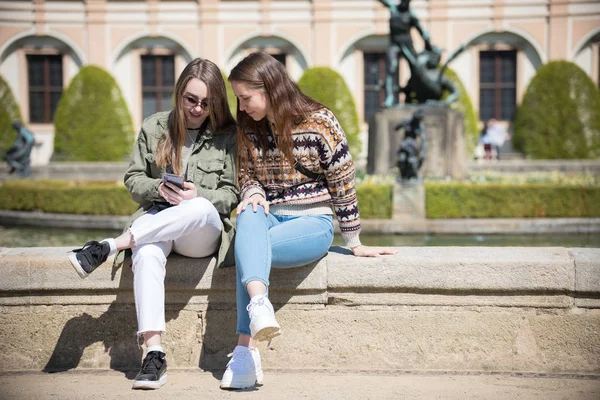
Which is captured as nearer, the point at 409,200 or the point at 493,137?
the point at 409,200

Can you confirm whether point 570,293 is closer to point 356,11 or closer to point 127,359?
point 127,359

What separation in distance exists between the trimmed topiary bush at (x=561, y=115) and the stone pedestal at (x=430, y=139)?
30.1 feet

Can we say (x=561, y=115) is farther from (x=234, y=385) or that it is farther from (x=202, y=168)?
(x=234, y=385)

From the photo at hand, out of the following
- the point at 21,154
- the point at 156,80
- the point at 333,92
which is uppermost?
the point at 156,80

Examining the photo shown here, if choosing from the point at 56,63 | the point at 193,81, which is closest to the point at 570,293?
the point at 193,81

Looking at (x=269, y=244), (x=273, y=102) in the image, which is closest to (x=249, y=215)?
(x=269, y=244)

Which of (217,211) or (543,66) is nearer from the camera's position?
(217,211)

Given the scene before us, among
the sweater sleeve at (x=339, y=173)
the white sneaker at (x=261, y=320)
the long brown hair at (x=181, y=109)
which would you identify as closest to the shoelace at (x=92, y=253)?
the long brown hair at (x=181, y=109)

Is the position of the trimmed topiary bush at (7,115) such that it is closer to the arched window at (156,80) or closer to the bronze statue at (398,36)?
the arched window at (156,80)

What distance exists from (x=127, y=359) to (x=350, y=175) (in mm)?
1386

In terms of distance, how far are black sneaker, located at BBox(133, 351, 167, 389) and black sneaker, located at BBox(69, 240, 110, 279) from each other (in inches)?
18.0

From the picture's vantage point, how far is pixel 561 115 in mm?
20375

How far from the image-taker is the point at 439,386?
9.75 ft

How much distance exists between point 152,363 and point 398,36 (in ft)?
33.8
